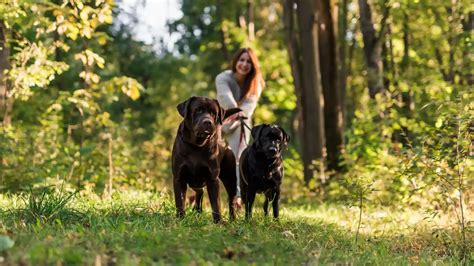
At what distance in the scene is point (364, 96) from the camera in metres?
29.4

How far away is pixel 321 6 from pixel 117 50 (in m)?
10.9

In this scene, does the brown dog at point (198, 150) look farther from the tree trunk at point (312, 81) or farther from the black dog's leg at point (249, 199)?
the tree trunk at point (312, 81)

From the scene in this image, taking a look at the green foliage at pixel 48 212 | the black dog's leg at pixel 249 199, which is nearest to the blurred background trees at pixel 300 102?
the black dog's leg at pixel 249 199

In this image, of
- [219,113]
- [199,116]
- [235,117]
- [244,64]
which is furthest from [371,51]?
[199,116]

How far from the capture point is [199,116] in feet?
20.7

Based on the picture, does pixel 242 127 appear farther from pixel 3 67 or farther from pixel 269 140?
pixel 3 67

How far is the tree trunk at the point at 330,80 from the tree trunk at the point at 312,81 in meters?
0.66

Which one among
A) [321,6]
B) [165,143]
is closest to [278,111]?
[165,143]

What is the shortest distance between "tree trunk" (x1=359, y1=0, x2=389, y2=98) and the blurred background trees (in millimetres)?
25

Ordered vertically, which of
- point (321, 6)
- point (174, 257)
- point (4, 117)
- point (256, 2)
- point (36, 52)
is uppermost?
point (256, 2)

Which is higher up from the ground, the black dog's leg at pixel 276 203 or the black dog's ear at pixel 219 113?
the black dog's ear at pixel 219 113

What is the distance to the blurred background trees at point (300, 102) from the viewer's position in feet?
29.0

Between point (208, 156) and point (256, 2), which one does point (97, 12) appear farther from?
point (256, 2)

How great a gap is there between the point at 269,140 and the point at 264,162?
262mm
